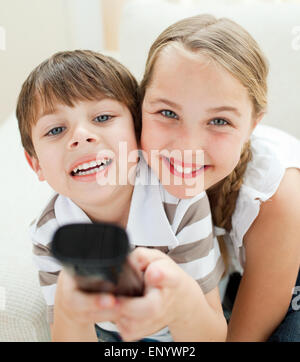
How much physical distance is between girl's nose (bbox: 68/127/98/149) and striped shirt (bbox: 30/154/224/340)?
0.15 m

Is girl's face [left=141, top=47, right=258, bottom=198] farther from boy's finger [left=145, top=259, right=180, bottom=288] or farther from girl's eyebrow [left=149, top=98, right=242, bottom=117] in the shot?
boy's finger [left=145, top=259, right=180, bottom=288]

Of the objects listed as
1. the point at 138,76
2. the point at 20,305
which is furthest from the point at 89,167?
the point at 138,76

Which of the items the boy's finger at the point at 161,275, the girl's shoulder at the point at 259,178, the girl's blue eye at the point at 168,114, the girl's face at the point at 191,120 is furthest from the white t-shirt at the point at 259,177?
the boy's finger at the point at 161,275

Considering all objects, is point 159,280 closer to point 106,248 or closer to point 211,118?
point 106,248

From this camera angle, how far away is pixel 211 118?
2.24 feet

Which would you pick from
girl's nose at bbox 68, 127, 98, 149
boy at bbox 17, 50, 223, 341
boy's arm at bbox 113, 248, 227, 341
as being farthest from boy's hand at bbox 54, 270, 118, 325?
girl's nose at bbox 68, 127, 98, 149

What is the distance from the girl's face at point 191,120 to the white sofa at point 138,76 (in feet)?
1.28

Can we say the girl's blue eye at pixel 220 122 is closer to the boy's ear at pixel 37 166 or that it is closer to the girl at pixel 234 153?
the girl at pixel 234 153

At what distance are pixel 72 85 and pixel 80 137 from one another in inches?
4.1

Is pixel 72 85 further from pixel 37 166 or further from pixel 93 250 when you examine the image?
pixel 93 250

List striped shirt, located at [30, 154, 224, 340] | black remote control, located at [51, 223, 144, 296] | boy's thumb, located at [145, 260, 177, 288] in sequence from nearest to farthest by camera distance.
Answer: black remote control, located at [51, 223, 144, 296] → boy's thumb, located at [145, 260, 177, 288] → striped shirt, located at [30, 154, 224, 340]

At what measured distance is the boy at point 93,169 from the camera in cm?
70

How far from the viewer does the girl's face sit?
2.16 ft
